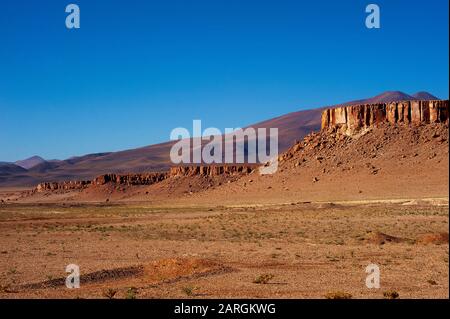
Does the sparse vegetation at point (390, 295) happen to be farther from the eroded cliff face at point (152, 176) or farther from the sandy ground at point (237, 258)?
the eroded cliff face at point (152, 176)

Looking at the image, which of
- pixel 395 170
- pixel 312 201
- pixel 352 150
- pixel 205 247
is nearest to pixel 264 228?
pixel 205 247

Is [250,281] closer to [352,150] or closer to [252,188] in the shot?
[352,150]

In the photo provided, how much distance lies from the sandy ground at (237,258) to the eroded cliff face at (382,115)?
1476 inches

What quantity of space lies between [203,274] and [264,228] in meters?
22.8

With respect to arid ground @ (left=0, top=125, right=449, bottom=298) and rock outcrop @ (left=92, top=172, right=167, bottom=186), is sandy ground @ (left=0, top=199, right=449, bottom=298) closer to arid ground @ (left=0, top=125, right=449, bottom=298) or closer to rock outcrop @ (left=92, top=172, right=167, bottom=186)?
arid ground @ (left=0, top=125, right=449, bottom=298)

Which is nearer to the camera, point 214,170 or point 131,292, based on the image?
point 131,292

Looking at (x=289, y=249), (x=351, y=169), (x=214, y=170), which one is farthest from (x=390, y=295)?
(x=214, y=170)

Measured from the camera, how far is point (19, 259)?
27453 millimetres

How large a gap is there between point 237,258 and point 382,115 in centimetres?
6960

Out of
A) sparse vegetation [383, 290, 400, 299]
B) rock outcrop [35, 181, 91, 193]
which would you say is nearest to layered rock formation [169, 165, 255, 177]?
rock outcrop [35, 181, 91, 193]

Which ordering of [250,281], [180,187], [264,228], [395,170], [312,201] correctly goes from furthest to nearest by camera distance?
[180,187] → [312,201] → [395,170] → [264,228] → [250,281]

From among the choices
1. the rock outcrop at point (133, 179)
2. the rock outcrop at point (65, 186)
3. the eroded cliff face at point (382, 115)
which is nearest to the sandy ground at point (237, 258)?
the eroded cliff face at point (382, 115)

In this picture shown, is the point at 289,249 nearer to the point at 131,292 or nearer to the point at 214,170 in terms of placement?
the point at 131,292

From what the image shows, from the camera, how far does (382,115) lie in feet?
298
